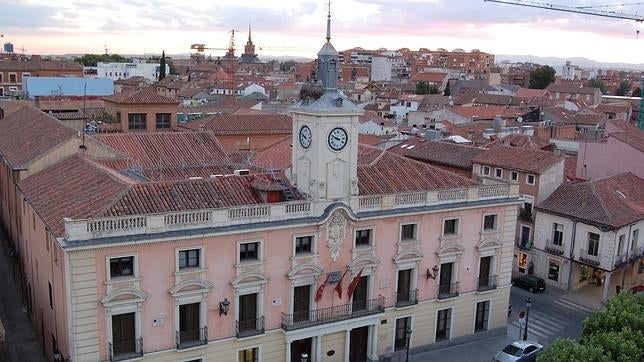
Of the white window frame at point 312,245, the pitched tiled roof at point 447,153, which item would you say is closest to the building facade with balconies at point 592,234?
the pitched tiled roof at point 447,153

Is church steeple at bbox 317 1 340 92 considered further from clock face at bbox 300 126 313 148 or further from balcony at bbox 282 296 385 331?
balcony at bbox 282 296 385 331

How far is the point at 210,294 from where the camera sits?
3086 cm

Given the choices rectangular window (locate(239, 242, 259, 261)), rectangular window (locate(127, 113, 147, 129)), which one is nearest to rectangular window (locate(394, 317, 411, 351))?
rectangular window (locate(239, 242, 259, 261))

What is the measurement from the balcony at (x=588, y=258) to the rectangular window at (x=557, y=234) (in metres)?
1.91

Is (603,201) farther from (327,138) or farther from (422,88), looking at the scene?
(422,88)

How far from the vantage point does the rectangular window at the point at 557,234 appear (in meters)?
48.7

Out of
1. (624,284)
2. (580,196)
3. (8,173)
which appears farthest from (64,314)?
(624,284)

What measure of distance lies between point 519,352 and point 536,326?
289 inches

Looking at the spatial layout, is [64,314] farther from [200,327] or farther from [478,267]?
[478,267]

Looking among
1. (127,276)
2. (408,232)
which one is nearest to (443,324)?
(408,232)

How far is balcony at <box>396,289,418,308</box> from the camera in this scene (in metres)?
36.7

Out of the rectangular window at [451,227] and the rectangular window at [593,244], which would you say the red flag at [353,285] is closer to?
the rectangular window at [451,227]

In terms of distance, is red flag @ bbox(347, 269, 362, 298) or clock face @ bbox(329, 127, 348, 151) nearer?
clock face @ bbox(329, 127, 348, 151)

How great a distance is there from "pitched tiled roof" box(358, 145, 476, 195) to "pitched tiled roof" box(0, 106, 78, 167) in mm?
18289
